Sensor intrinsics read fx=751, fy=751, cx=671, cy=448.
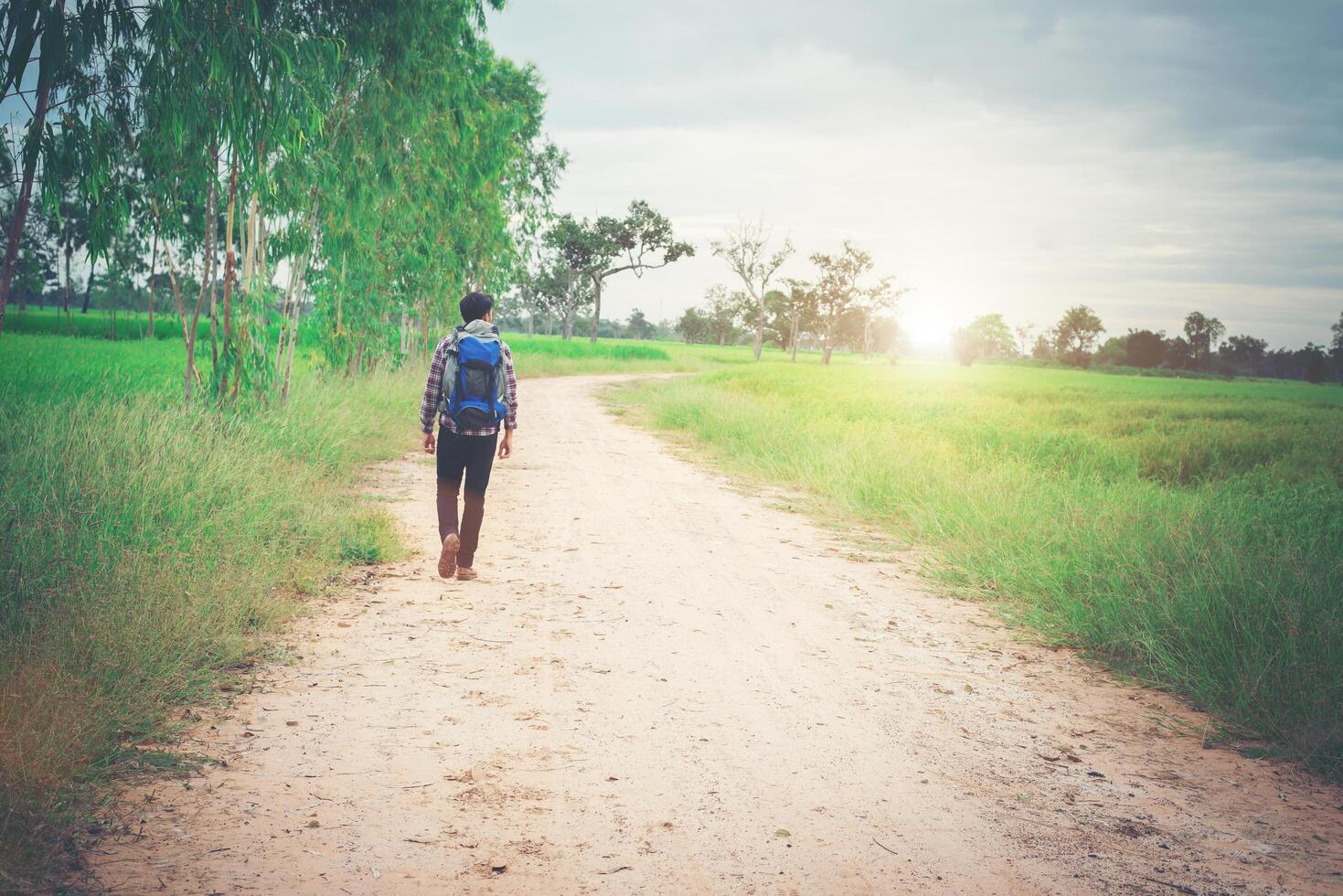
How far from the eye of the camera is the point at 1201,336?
105 ft

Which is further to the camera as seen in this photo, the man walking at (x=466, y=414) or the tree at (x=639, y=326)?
the tree at (x=639, y=326)

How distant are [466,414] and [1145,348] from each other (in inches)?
2358

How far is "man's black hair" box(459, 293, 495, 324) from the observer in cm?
581

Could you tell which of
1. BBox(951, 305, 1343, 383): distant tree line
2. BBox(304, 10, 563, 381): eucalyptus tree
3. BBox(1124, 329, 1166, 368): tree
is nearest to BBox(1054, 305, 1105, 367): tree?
BBox(951, 305, 1343, 383): distant tree line

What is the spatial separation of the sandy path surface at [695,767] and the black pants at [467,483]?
0.40 meters

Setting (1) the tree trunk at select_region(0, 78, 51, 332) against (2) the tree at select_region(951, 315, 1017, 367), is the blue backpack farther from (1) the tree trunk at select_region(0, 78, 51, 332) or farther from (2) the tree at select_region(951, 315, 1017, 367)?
(2) the tree at select_region(951, 315, 1017, 367)

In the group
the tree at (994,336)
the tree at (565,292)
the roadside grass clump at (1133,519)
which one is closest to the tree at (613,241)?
the tree at (565,292)

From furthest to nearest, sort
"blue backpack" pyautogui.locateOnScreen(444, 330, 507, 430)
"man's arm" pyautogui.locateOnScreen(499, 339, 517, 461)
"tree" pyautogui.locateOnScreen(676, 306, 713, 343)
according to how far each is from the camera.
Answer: "tree" pyautogui.locateOnScreen(676, 306, 713, 343) < "man's arm" pyautogui.locateOnScreen(499, 339, 517, 461) < "blue backpack" pyautogui.locateOnScreen(444, 330, 507, 430)

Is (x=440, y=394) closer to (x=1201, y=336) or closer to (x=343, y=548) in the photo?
(x=343, y=548)

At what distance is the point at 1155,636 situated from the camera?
187 inches

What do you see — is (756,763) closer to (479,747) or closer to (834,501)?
(479,747)

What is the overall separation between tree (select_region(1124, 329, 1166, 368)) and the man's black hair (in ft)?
180

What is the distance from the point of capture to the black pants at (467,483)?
5.88 metres

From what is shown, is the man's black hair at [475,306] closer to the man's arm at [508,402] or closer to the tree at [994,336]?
the man's arm at [508,402]
